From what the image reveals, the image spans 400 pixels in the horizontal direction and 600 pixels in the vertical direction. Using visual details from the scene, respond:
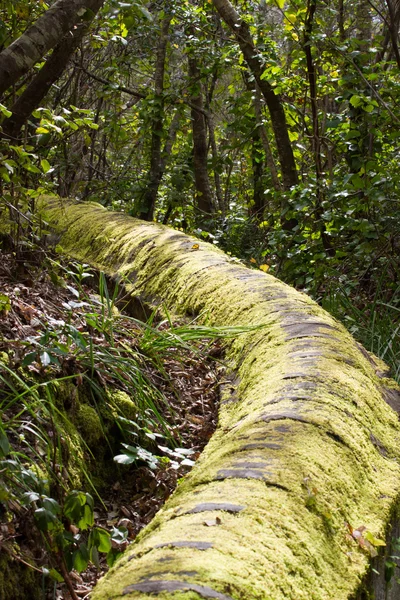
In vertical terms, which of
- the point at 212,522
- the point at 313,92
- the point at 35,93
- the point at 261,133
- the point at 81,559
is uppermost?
the point at 313,92

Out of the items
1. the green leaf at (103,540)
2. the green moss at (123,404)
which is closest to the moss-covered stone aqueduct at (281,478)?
the green leaf at (103,540)

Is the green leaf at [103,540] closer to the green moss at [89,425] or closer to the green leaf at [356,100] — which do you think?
the green moss at [89,425]

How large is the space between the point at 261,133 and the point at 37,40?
16.0 feet

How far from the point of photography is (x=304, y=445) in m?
1.84

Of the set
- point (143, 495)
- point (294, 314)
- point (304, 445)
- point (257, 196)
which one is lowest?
point (143, 495)

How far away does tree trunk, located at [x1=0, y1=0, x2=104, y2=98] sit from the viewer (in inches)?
107

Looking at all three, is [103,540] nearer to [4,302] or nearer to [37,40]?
[4,302]

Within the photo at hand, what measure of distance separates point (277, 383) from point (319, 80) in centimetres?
493

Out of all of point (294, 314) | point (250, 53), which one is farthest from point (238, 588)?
point (250, 53)

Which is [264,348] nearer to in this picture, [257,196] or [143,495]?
[143,495]

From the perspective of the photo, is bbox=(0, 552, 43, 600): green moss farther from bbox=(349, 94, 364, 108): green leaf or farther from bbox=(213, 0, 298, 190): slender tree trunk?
bbox=(213, 0, 298, 190): slender tree trunk

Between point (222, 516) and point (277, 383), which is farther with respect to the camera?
point (277, 383)

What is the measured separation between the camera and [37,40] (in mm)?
2852

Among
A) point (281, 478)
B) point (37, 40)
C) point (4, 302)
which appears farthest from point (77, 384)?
point (37, 40)
